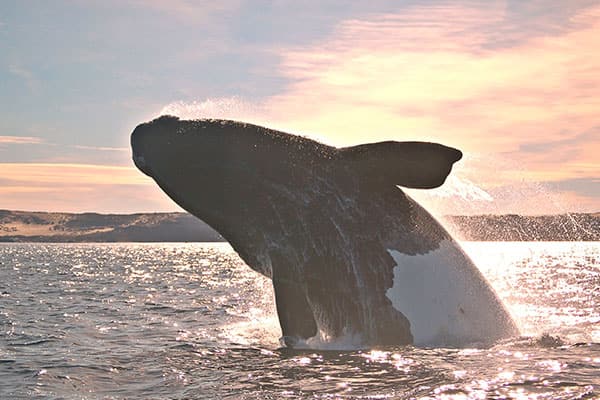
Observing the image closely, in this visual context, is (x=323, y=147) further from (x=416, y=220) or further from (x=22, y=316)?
(x=22, y=316)

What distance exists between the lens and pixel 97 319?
842 inches

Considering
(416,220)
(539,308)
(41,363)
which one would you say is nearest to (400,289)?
(416,220)

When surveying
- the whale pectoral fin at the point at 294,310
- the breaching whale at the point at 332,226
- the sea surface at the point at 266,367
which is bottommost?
the sea surface at the point at 266,367

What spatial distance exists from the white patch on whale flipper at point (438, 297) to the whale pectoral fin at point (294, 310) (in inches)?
55.4

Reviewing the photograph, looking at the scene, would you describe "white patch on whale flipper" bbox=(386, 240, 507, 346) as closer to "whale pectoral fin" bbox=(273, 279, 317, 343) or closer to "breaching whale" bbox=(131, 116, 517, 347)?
"breaching whale" bbox=(131, 116, 517, 347)

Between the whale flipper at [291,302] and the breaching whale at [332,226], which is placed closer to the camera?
the breaching whale at [332,226]

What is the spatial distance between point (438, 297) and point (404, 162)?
2333 millimetres

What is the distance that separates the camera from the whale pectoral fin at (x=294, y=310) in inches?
463

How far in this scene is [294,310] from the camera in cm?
1187

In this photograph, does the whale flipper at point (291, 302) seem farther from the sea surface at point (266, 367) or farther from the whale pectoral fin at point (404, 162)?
the whale pectoral fin at point (404, 162)

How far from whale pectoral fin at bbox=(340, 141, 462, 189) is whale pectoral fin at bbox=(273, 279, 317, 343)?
2235mm

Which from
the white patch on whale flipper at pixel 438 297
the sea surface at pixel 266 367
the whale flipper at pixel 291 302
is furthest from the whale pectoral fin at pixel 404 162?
the sea surface at pixel 266 367

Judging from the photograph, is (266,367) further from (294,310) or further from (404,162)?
(404,162)

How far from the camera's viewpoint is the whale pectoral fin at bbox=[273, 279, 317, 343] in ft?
38.5
